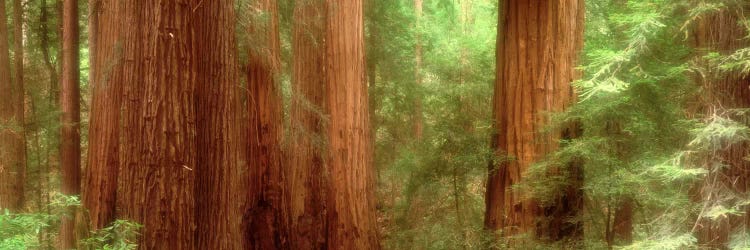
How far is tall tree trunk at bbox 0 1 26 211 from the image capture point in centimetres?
1087

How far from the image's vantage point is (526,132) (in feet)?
26.3

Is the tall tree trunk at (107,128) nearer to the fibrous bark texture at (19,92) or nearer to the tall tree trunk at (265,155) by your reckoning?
the tall tree trunk at (265,155)

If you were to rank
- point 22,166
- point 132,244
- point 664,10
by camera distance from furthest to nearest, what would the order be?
point 22,166 → point 664,10 → point 132,244

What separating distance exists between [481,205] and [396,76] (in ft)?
22.1

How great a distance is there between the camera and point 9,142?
11328mm

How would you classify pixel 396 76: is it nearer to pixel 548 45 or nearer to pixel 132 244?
pixel 548 45

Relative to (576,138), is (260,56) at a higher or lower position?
higher

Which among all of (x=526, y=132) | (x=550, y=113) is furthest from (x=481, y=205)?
(x=550, y=113)

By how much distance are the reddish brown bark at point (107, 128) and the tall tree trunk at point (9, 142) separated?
6427 millimetres

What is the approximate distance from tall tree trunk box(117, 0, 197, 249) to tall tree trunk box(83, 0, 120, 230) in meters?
0.18

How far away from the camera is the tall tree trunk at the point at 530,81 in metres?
7.80

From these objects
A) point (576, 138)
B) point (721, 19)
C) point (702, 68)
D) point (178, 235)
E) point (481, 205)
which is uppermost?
point (721, 19)

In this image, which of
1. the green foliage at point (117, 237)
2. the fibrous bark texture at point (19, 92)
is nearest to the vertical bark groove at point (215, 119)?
the green foliage at point (117, 237)

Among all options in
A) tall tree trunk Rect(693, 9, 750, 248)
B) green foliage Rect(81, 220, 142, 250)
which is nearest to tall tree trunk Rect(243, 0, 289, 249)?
green foliage Rect(81, 220, 142, 250)
